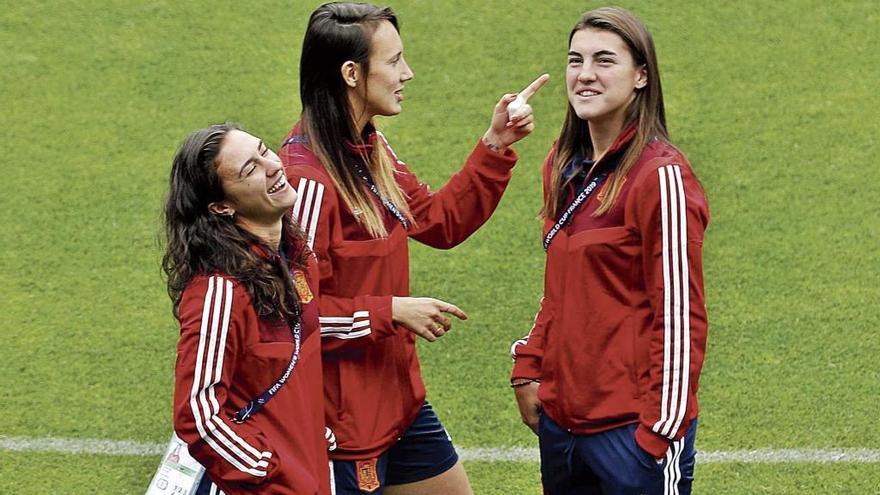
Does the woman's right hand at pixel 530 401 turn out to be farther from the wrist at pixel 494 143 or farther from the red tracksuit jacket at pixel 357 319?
the wrist at pixel 494 143

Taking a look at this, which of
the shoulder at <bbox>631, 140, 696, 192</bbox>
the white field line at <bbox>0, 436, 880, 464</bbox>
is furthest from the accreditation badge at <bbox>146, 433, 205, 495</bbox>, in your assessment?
the white field line at <bbox>0, 436, 880, 464</bbox>

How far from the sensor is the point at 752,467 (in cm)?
529

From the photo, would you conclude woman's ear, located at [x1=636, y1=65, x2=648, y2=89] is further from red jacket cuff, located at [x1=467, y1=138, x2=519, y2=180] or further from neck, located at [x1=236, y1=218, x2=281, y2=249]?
neck, located at [x1=236, y1=218, x2=281, y2=249]

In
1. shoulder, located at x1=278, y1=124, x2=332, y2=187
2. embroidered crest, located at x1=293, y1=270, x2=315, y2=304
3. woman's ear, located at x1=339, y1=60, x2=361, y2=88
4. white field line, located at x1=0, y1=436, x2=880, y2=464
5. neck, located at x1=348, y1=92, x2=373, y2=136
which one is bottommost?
white field line, located at x1=0, y1=436, x2=880, y2=464

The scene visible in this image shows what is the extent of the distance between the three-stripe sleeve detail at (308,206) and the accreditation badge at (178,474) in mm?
597

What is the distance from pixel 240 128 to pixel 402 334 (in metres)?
0.72

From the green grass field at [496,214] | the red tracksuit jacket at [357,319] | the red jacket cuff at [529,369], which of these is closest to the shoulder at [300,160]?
the red tracksuit jacket at [357,319]

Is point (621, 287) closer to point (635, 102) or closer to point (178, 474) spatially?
point (635, 102)

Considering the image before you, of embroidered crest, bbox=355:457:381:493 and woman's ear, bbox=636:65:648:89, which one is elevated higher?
woman's ear, bbox=636:65:648:89

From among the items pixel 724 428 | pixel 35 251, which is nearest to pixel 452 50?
pixel 35 251

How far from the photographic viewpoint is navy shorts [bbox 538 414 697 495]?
3539mm

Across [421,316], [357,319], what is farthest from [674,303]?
[357,319]

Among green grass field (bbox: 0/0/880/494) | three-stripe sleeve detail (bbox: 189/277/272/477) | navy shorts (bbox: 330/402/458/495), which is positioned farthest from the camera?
green grass field (bbox: 0/0/880/494)

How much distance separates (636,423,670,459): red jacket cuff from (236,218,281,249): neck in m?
0.98
